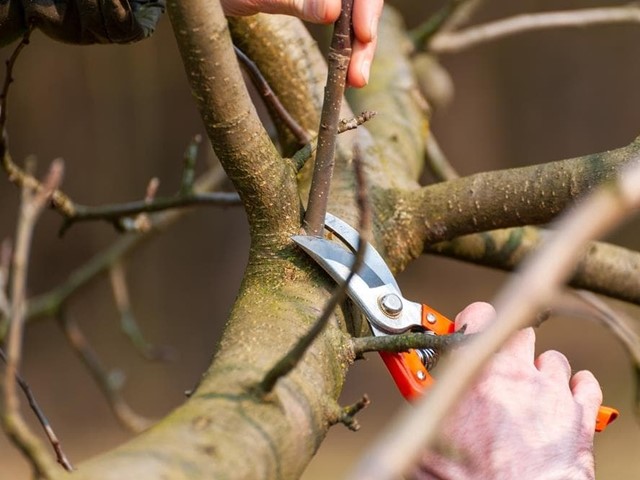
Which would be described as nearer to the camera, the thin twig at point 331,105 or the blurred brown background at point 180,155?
the thin twig at point 331,105

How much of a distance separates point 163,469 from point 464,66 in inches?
159

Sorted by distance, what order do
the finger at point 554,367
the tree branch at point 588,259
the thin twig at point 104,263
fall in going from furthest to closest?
the thin twig at point 104,263, the tree branch at point 588,259, the finger at point 554,367

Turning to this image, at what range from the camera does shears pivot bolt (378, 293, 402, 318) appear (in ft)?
3.21

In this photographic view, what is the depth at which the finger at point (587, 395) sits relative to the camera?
3.29ft

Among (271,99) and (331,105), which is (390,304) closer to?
(331,105)

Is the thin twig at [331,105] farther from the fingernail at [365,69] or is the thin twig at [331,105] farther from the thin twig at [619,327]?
the thin twig at [619,327]

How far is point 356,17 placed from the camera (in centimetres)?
94

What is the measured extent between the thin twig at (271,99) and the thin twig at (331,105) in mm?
231

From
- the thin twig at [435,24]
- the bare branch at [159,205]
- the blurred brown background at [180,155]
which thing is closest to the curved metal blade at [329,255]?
the bare branch at [159,205]

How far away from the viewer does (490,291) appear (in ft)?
14.4

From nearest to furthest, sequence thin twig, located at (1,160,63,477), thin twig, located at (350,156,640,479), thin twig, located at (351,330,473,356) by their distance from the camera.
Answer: thin twig, located at (350,156,640,479), thin twig, located at (1,160,63,477), thin twig, located at (351,330,473,356)

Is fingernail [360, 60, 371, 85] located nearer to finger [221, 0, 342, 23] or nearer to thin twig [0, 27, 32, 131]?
finger [221, 0, 342, 23]

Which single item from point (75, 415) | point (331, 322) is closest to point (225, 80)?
point (331, 322)

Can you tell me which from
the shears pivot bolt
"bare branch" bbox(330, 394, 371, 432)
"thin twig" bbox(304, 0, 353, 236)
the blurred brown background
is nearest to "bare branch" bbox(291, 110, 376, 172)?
"thin twig" bbox(304, 0, 353, 236)
